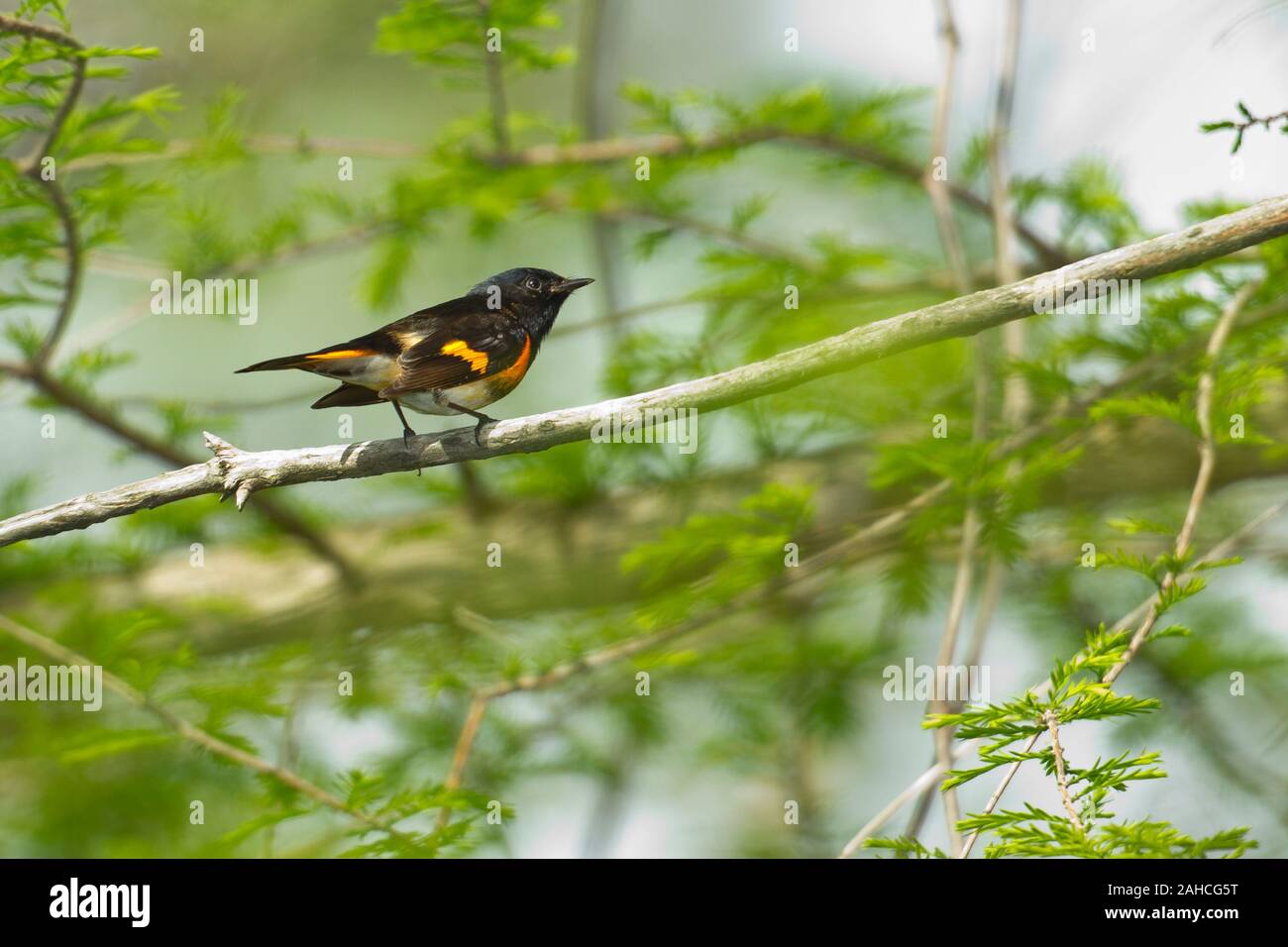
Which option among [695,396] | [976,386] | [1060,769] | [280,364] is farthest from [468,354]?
[1060,769]

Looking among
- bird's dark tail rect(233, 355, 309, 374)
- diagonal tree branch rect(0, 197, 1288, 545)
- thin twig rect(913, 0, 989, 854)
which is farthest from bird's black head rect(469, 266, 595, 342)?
thin twig rect(913, 0, 989, 854)

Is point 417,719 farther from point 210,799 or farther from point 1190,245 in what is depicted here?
point 1190,245

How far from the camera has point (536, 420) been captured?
2082mm

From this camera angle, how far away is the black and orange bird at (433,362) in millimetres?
2527

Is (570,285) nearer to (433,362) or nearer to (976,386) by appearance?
(433,362)

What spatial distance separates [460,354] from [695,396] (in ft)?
2.68

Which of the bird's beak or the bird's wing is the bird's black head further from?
the bird's wing

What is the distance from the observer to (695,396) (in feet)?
6.56

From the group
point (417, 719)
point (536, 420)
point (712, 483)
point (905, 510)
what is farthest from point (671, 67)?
point (536, 420)

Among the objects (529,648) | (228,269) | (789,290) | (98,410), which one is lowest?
(529,648)

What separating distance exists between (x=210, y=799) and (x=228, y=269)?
2.24 m

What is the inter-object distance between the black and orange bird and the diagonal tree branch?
0.85 ft

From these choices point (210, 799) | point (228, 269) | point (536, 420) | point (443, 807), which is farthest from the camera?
point (210, 799)

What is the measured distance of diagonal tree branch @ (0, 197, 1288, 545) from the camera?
1.84 meters
